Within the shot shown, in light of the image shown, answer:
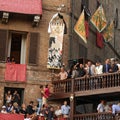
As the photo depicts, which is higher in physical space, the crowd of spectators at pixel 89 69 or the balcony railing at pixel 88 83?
the crowd of spectators at pixel 89 69

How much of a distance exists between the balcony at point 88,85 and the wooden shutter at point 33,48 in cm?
195

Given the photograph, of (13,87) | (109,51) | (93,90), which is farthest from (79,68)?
(109,51)

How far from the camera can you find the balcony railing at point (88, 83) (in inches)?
1168

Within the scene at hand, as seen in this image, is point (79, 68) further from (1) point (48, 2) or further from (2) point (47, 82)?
(1) point (48, 2)

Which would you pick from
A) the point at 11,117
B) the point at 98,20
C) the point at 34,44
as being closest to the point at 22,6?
the point at 34,44

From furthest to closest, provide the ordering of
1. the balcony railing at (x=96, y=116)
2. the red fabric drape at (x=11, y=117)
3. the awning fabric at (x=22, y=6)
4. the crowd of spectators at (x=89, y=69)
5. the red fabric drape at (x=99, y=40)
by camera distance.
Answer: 1. the red fabric drape at (x=99, y=40)
2. the awning fabric at (x=22, y=6)
3. the crowd of spectators at (x=89, y=69)
4. the balcony railing at (x=96, y=116)
5. the red fabric drape at (x=11, y=117)

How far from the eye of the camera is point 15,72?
31.6 meters

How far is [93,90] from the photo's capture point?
30.2 m

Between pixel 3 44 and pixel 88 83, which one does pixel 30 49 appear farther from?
pixel 88 83

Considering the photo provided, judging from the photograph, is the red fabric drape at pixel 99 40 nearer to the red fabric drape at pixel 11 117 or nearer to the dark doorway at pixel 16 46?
the dark doorway at pixel 16 46

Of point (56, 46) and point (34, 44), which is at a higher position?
point (34, 44)

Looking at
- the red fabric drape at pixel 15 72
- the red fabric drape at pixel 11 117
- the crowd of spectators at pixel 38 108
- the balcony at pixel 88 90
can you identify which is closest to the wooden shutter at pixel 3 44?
the red fabric drape at pixel 15 72

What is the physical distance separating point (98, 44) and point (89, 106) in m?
5.09

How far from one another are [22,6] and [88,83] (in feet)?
20.2
